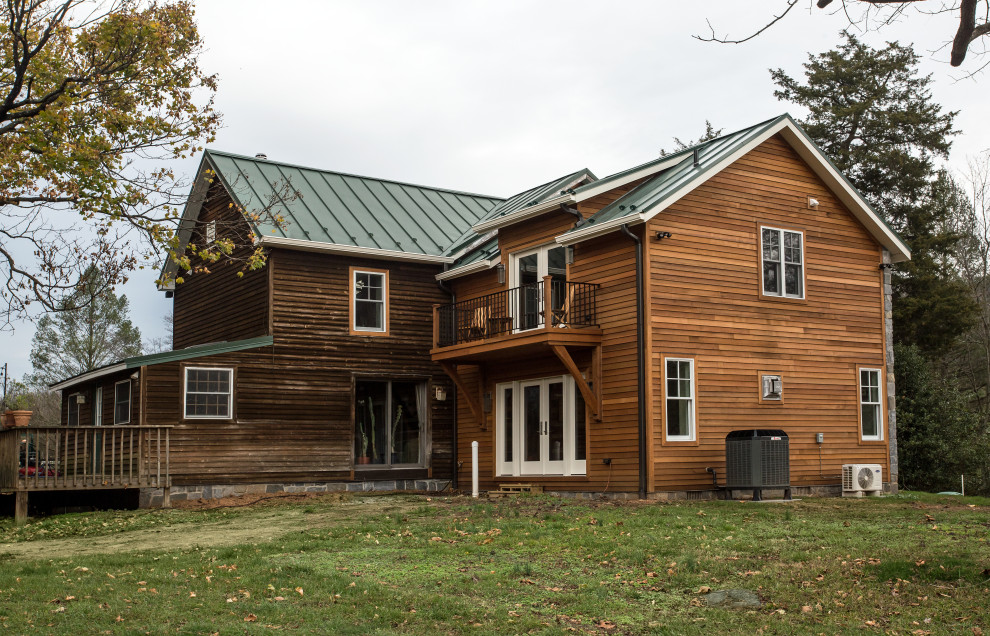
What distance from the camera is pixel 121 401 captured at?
2264 centimetres

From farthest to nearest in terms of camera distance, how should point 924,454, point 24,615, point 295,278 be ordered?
1. point 924,454
2. point 295,278
3. point 24,615

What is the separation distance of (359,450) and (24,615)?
14.7 meters

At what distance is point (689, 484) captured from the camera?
730 inches

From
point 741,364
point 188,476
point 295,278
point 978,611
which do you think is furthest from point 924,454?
point 978,611

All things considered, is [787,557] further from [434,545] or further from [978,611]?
[434,545]

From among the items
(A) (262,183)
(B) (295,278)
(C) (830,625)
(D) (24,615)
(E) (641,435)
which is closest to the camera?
(C) (830,625)

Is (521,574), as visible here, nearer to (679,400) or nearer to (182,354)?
(679,400)

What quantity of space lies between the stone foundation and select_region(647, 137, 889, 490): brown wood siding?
7337 mm

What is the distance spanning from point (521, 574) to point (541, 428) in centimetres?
1082

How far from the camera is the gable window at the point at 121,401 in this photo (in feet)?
72.9

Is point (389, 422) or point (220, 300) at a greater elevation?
point (220, 300)

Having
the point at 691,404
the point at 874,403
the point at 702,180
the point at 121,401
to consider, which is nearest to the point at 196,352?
the point at 121,401

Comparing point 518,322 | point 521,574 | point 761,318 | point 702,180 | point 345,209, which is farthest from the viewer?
point 345,209

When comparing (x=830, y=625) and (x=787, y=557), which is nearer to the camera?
(x=830, y=625)
